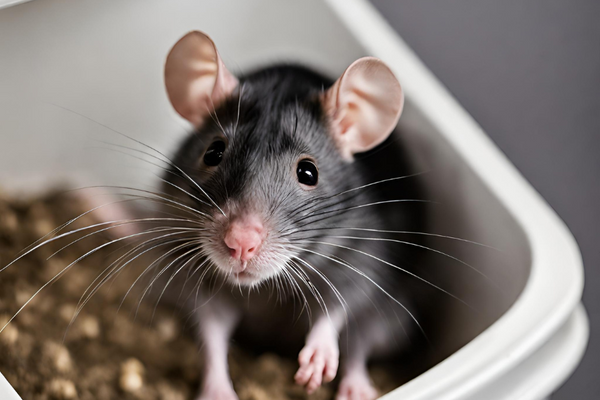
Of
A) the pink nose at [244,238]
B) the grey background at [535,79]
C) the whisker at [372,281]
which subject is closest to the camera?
the pink nose at [244,238]

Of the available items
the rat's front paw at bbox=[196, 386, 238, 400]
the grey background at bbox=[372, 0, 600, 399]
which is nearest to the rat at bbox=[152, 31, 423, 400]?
the rat's front paw at bbox=[196, 386, 238, 400]

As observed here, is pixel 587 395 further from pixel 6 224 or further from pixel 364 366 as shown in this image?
pixel 6 224

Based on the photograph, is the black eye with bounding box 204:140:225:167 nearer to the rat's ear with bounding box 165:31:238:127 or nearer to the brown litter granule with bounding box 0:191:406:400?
the rat's ear with bounding box 165:31:238:127

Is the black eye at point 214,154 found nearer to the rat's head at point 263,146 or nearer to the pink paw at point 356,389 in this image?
the rat's head at point 263,146

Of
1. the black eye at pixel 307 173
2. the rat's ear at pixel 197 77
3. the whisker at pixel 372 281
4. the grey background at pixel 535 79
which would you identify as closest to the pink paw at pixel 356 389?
the whisker at pixel 372 281

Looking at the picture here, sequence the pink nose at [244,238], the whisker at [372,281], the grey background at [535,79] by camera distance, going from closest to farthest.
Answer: the pink nose at [244,238], the whisker at [372,281], the grey background at [535,79]

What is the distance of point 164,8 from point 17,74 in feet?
0.80

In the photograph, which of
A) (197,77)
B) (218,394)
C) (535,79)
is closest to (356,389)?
(218,394)

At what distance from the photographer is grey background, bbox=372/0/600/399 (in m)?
1.25

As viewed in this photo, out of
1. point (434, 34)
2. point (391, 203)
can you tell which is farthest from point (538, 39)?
point (391, 203)

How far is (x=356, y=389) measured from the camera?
0.70m

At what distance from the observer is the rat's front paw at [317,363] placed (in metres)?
0.70

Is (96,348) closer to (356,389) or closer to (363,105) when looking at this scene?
→ (356,389)

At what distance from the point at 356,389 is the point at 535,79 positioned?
0.84 metres
